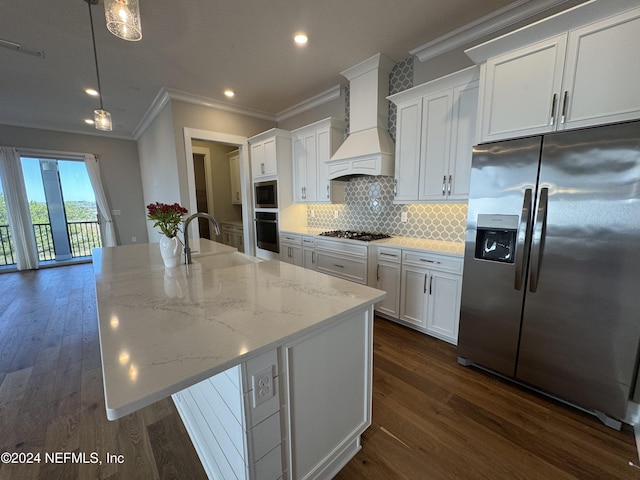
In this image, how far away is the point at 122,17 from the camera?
4.51ft

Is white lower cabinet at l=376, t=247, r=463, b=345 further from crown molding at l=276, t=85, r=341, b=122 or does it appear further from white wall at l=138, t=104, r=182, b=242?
white wall at l=138, t=104, r=182, b=242

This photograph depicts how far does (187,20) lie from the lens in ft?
7.50

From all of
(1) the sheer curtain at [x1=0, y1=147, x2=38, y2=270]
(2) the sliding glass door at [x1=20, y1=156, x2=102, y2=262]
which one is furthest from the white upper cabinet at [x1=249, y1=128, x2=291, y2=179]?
(1) the sheer curtain at [x1=0, y1=147, x2=38, y2=270]

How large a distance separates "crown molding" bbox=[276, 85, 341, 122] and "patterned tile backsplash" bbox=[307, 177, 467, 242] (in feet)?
4.20

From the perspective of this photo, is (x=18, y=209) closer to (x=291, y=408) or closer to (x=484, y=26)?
(x=291, y=408)

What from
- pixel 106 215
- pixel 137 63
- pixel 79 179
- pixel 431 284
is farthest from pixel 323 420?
pixel 79 179

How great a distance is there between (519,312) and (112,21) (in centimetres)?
303

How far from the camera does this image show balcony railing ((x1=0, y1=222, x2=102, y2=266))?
17.9 ft

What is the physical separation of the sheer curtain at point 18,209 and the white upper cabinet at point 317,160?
568 centimetres

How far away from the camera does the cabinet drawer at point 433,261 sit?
2357mm

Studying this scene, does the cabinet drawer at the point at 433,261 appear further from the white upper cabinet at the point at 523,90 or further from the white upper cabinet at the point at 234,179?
the white upper cabinet at the point at 234,179

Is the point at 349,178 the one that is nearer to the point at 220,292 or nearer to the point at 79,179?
the point at 220,292

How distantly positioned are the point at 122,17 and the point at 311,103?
309cm

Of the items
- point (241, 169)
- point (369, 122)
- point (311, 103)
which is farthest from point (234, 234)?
point (369, 122)
